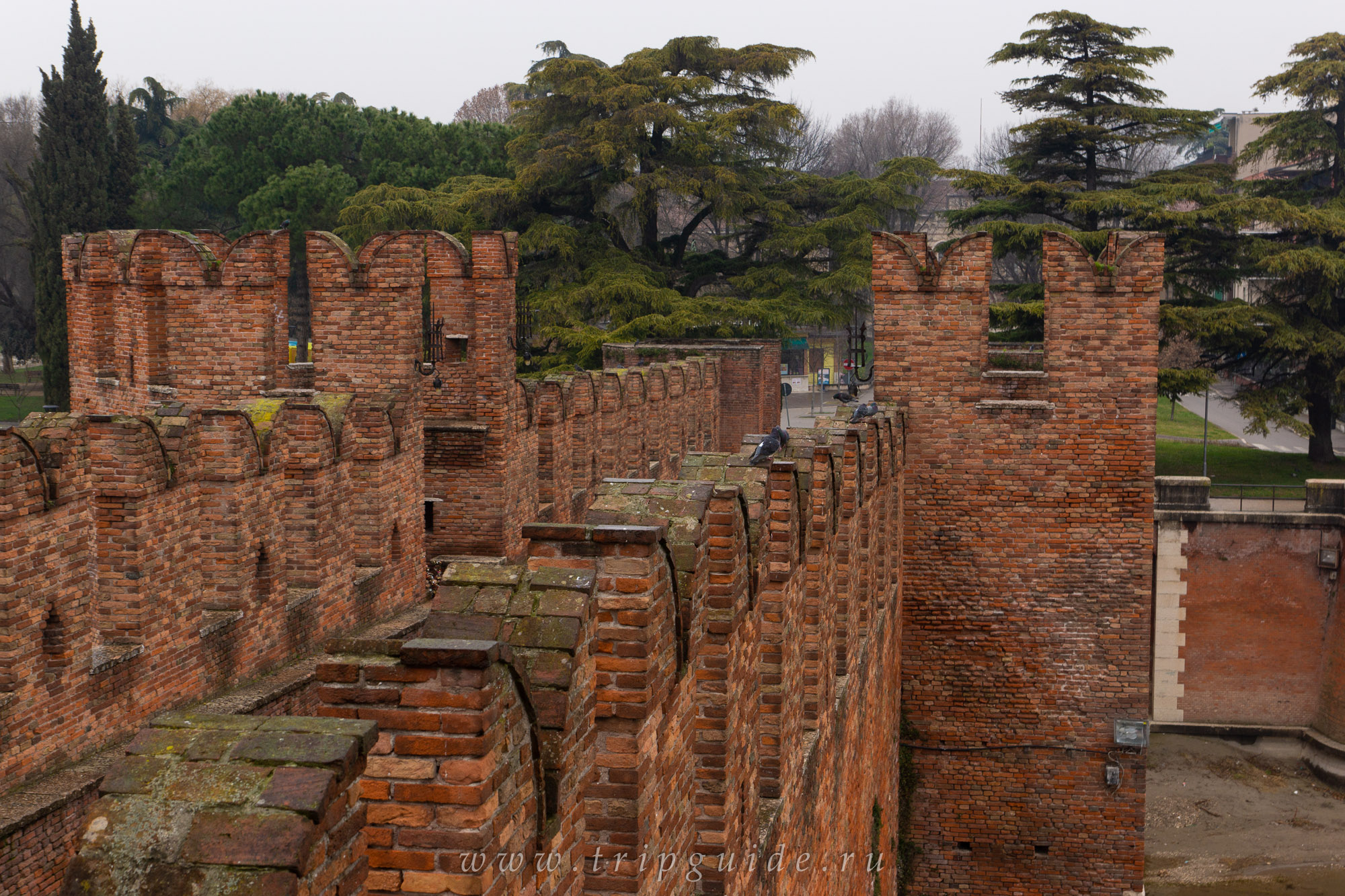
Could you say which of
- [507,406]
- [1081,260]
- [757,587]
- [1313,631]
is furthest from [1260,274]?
[757,587]

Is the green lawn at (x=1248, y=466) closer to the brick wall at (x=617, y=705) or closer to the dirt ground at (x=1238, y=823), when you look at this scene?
the dirt ground at (x=1238, y=823)

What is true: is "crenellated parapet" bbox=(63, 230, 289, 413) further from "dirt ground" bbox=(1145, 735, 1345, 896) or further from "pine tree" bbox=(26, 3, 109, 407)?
"pine tree" bbox=(26, 3, 109, 407)

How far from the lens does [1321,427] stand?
29.1 metres

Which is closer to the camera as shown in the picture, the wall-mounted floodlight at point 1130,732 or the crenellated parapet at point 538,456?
the wall-mounted floodlight at point 1130,732

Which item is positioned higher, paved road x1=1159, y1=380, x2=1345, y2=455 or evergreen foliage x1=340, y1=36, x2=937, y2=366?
evergreen foliage x1=340, y1=36, x2=937, y2=366

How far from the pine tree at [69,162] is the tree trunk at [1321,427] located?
30116mm

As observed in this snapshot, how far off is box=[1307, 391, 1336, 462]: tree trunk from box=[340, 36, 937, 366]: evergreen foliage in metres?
10.1

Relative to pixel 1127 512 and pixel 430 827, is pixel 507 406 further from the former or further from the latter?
pixel 430 827

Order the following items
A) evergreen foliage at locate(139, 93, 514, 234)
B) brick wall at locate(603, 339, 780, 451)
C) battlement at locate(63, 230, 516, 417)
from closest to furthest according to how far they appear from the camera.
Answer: battlement at locate(63, 230, 516, 417)
brick wall at locate(603, 339, 780, 451)
evergreen foliage at locate(139, 93, 514, 234)

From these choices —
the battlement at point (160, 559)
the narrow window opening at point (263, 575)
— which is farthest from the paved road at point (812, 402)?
the narrow window opening at point (263, 575)

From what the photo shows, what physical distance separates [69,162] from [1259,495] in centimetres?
3044

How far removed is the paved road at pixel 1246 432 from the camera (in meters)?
33.9

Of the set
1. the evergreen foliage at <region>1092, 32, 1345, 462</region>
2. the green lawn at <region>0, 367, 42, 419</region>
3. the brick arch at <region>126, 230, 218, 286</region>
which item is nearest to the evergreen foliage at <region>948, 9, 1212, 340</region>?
the evergreen foliage at <region>1092, 32, 1345, 462</region>

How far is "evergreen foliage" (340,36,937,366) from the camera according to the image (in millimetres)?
29859
